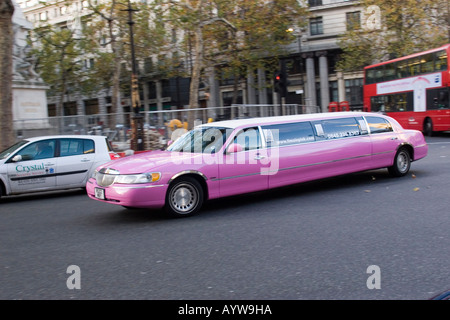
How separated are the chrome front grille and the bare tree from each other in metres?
8.05

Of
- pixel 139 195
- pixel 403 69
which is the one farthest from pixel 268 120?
pixel 403 69

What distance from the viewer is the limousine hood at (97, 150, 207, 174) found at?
678 centimetres

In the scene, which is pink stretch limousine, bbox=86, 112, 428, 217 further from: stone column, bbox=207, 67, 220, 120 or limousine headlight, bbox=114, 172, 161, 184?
stone column, bbox=207, 67, 220, 120

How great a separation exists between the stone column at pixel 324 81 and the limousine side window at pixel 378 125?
36.7 meters

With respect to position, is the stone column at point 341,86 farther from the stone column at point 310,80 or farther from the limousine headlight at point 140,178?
the limousine headlight at point 140,178

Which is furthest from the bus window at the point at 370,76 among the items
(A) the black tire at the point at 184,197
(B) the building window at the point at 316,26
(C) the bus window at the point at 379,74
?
(A) the black tire at the point at 184,197

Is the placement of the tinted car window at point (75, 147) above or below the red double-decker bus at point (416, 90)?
below

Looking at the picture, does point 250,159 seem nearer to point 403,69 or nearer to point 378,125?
point 378,125

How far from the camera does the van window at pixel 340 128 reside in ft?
28.6

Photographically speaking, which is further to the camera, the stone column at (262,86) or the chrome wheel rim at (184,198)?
the stone column at (262,86)

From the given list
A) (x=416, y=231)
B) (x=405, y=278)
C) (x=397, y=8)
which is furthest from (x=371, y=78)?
(x=405, y=278)

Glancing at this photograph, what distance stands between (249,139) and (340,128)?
2137 millimetres

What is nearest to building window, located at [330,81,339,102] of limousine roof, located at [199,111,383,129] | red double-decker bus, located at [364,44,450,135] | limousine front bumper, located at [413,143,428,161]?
red double-decker bus, located at [364,44,450,135]
